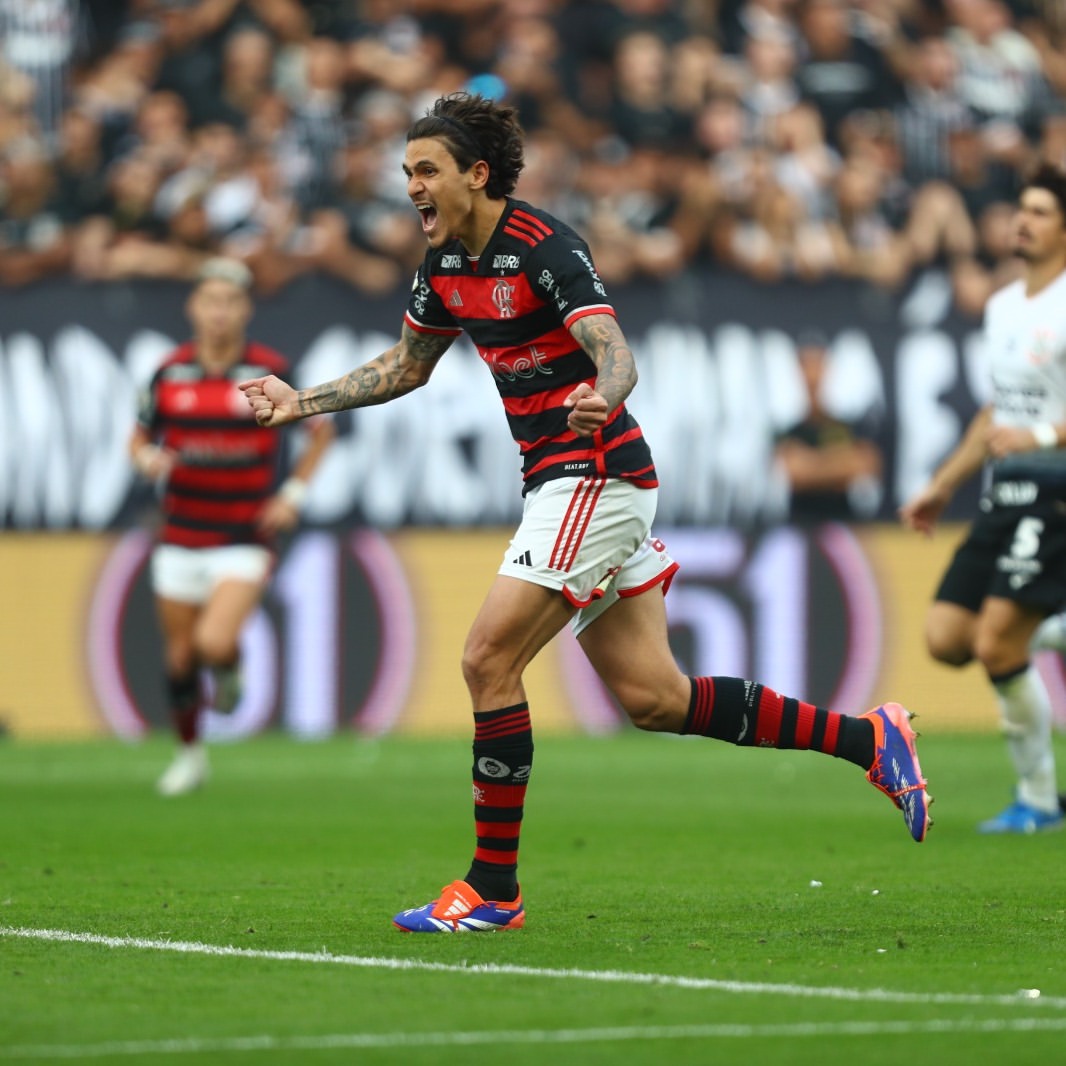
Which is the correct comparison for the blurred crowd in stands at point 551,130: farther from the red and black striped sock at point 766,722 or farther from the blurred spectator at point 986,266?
the red and black striped sock at point 766,722

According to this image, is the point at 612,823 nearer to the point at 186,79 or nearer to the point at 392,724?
the point at 392,724

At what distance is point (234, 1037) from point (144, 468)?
7.38 metres

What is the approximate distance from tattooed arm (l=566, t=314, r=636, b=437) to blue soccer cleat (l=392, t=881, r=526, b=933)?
4.59 feet

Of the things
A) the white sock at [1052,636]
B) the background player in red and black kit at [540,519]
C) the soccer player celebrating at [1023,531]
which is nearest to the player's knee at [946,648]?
the soccer player celebrating at [1023,531]

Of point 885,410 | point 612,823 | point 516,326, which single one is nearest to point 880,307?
point 885,410

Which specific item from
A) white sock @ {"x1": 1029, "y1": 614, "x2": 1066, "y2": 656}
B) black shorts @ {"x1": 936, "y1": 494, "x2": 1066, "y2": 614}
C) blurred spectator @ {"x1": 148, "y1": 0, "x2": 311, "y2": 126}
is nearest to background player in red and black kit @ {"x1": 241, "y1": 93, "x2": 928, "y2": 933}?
black shorts @ {"x1": 936, "y1": 494, "x2": 1066, "y2": 614}

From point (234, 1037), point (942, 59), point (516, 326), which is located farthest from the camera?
point (942, 59)

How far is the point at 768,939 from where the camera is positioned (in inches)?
243

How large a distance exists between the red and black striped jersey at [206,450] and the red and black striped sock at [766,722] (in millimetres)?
6009

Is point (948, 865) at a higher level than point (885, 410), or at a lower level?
lower

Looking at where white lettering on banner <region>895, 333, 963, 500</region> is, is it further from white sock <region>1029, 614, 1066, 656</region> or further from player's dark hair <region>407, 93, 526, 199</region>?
player's dark hair <region>407, 93, 526, 199</region>

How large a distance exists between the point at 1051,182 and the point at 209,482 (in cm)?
519

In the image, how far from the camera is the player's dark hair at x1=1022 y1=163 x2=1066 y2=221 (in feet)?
31.2

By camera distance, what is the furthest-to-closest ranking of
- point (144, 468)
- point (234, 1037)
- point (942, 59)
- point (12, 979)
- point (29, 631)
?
1. point (942, 59)
2. point (29, 631)
3. point (144, 468)
4. point (12, 979)
5. point (234, 1037)
